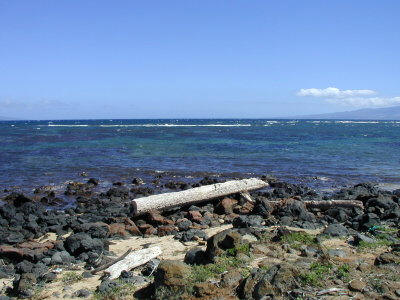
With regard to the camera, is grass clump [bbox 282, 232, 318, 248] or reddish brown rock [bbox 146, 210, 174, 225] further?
reddish brown rock [bbox 146, 210, 174, 225]

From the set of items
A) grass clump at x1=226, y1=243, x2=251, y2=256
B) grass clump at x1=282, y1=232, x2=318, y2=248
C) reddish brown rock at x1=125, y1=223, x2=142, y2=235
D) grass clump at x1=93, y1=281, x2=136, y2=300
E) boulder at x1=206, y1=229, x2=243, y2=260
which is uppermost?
boulder at x1=206, y1=229, x2=243, y2=260

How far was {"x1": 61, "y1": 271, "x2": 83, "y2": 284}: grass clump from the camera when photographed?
25.7 feet

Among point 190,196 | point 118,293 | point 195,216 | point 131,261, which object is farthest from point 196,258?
point 190,196

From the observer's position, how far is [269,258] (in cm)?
864

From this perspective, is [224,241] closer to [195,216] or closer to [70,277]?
[70,277]

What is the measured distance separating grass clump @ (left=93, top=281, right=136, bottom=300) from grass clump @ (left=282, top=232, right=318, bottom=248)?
394cm

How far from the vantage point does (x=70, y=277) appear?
8.01 metres

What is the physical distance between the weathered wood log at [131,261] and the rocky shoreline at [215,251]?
236mm

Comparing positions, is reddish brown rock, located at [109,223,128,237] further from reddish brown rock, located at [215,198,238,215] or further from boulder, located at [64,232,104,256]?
reddish brown rock, located at [215,198,238,215]

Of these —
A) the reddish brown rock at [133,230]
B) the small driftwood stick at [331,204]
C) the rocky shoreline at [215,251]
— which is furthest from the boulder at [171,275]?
the small driftwood stick at [331,204]

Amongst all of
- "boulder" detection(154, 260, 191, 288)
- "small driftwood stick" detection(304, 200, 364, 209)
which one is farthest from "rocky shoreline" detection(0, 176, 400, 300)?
"small driftwood stick" detection(304, 200, 364, 209)

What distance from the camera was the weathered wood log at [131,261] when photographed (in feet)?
26.2

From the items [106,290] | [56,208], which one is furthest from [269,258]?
[56,208]

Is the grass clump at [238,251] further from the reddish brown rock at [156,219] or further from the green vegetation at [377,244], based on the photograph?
the reddish brown rock at [156,219]
